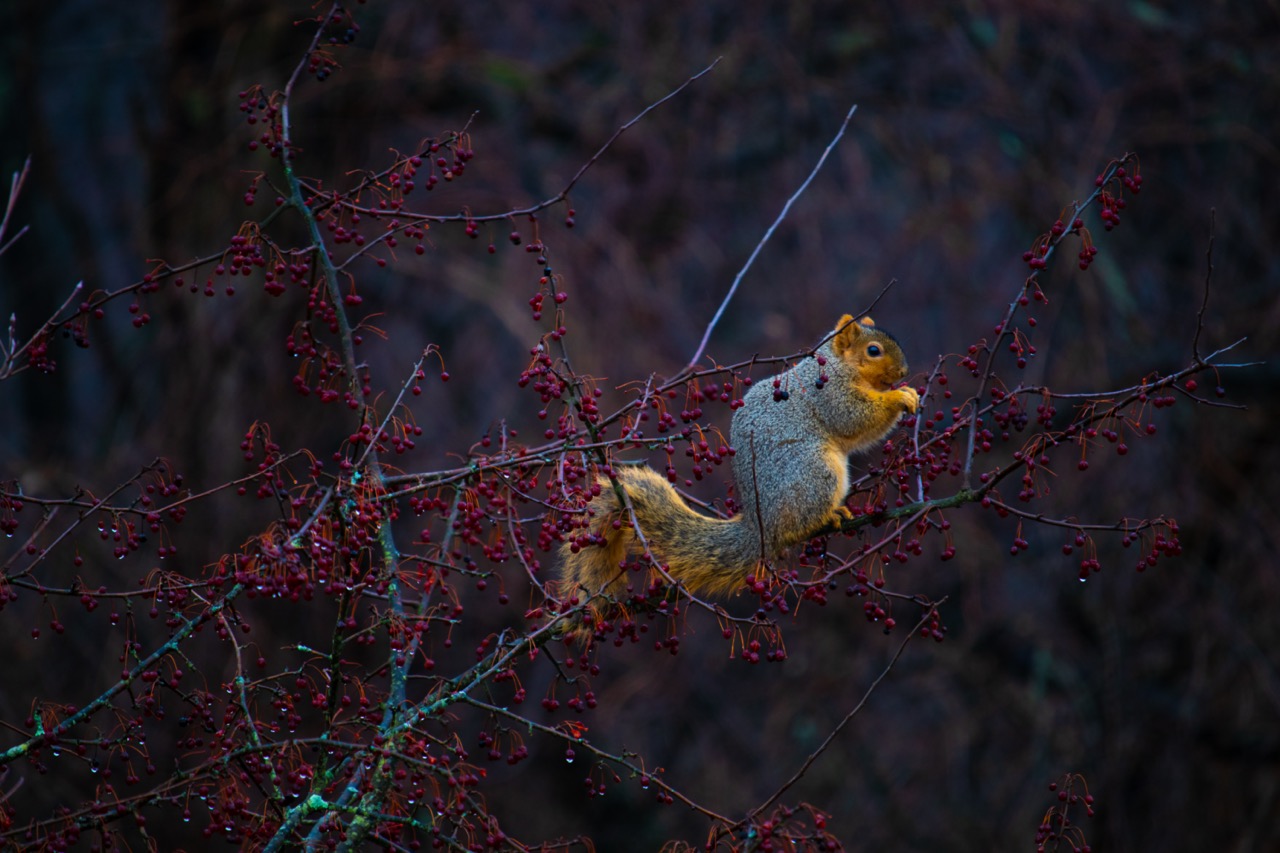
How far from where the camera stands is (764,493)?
3920 mm

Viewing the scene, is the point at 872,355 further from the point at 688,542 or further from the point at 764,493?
the point at 688,542

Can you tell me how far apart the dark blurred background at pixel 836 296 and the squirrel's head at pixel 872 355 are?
2033mm

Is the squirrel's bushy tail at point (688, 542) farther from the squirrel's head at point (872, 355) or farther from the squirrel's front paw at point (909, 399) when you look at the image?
the squirrel's head at point (872, 355)

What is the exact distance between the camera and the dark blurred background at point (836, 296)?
254 inches

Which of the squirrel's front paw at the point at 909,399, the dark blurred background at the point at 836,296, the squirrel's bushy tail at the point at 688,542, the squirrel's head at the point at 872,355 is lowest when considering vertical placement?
the dark blurred background at the point at 836,296

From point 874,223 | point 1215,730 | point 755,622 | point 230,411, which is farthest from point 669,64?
point 755,622

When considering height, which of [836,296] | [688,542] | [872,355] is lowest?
[836,296]

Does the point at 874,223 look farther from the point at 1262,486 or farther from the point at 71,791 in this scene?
the point at 71,791

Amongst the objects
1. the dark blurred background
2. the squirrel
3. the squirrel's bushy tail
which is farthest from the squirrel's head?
the dark blurred background

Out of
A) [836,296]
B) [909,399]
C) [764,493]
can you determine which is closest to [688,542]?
[764,493]

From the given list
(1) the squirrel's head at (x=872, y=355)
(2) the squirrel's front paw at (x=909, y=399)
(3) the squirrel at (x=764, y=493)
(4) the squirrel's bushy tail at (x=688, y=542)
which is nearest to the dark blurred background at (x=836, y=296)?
(1) the squirrel's head at (x=872, y=355)

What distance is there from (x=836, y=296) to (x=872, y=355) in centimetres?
293

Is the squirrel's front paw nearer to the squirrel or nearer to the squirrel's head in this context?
the squirrel

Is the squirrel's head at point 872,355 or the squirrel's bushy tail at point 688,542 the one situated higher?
the squirrel's head at point 872,355
